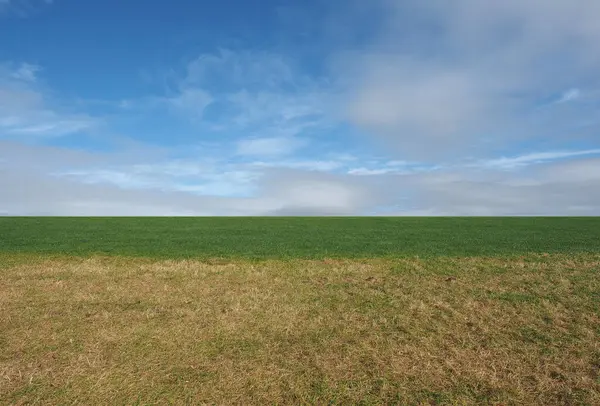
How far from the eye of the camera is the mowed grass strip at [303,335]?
315 inches

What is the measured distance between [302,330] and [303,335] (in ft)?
1.08

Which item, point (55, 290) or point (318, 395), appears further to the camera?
point (55, 290)

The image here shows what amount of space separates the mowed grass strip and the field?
1.8 inches

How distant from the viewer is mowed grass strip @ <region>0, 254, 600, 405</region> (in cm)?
800

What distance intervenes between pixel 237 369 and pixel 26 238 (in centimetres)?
2673

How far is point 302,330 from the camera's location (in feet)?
35.9

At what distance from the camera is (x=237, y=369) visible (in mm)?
8766

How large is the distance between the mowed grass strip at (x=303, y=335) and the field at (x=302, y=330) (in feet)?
0.15

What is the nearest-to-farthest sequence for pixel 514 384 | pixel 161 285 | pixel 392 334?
pixel 514 384 < pixel 392 334 < pixel 161 285

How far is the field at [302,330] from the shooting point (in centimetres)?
803

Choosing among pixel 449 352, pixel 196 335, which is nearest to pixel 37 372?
pixel 196 335

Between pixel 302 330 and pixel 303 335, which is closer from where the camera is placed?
pixel 303 335

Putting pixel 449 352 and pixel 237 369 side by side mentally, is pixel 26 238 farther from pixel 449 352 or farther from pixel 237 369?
pixel 449 352

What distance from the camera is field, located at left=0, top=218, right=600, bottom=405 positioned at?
803 centimetres
